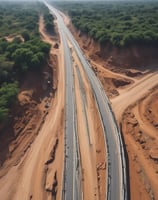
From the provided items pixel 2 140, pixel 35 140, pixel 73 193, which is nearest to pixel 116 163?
pixel 73 193

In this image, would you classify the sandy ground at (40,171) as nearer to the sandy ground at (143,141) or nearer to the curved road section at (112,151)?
the curved road section at (112,151)

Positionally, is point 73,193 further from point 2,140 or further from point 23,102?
point 23,102

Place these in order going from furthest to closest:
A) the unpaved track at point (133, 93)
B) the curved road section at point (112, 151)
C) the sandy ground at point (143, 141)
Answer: the unpaved track at point (133, 93) → the sandy ground at point (143, 141) → the curved road section at point (112, 151)

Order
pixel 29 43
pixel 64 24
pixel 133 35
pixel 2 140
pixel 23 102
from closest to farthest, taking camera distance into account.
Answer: pixel 2 140 → pixel 23 102 → pixel 29 43 → pixel 133 35 → pixel 64 24

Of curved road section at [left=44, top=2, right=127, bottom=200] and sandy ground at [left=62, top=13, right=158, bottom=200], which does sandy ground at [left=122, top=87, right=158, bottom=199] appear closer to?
sandy ground at [left=62, top=13, right=158, bottom=200]

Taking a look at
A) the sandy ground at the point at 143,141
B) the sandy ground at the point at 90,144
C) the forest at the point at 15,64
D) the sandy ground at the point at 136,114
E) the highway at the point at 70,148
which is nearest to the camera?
the highway at the point at 70,148

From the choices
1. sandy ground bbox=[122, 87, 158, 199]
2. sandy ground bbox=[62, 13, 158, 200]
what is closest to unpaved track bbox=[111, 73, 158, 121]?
sandy ground bbox=[62, 13, 158, 200]

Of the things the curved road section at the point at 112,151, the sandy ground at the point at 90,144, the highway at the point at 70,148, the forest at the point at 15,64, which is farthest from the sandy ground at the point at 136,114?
the forest at the point at 15,64
